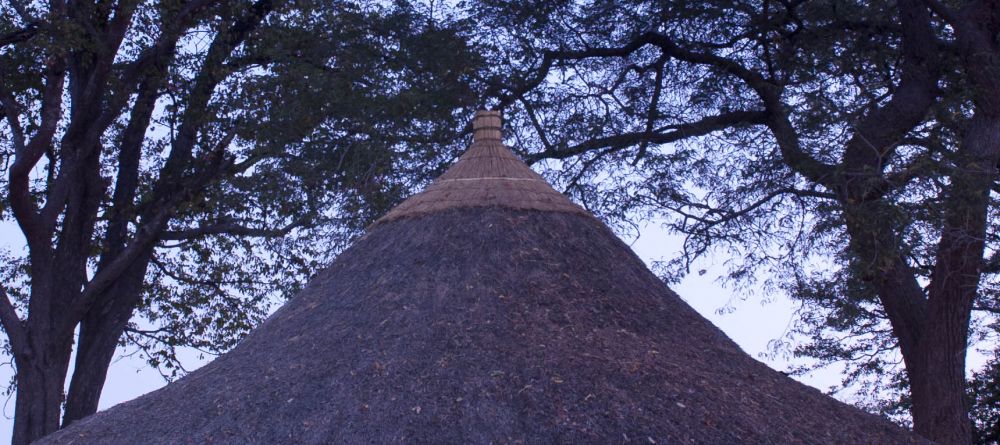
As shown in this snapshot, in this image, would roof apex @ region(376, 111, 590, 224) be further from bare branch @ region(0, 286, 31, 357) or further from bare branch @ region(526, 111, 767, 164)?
bare branch @ region(0, 286, 31, 357)

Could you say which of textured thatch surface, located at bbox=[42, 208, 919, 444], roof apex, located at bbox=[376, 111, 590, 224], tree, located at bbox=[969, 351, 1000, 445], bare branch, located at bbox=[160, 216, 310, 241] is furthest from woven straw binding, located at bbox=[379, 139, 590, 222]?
tree, located at bbox=[969, 351, 1000, 445]

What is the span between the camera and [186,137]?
44.2 ft

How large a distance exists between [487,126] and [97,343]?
739 cm

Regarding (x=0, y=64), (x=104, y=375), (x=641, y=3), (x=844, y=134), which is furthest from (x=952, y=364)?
(x=0, y=64)

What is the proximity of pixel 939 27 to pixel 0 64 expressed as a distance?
34.4 ft

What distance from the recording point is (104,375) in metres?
13.0

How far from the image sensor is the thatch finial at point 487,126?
762cm

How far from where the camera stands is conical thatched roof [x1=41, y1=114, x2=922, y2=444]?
5.38 meters

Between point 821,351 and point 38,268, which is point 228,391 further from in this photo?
point 821,351

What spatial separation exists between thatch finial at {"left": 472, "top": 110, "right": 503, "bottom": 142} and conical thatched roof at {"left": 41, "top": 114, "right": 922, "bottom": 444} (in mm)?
234

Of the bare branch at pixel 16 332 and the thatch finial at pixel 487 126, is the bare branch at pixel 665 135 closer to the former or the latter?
the thatch finial at pixel 487 126

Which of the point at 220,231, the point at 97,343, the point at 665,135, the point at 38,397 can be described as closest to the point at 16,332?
the point at 38,397

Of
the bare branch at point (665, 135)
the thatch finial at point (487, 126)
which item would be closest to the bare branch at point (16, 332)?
the bare branch at point (665, 135)

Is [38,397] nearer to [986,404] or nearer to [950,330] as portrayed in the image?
[950,330]
